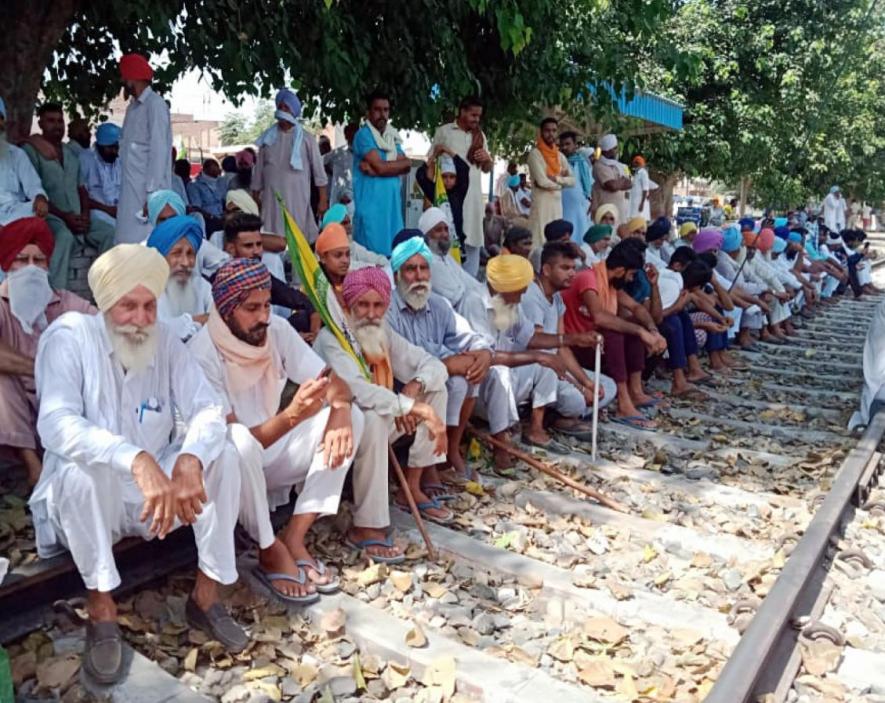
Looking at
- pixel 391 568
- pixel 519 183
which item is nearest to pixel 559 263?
pixel 391 568

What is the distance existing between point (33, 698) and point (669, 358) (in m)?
6.08

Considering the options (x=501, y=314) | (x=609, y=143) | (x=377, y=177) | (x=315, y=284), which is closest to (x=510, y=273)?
(x=501, y=314)

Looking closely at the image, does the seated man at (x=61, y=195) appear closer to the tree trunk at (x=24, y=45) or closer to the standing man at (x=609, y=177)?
the tree trunk at (x=24, y=45)

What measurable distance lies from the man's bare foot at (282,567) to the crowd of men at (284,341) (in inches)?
0.5

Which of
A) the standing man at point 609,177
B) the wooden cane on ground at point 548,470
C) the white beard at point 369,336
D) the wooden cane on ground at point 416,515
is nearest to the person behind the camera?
the wooden cane on ground at point 416,515

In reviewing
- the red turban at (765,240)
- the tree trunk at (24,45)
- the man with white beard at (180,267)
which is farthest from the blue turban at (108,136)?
the red turban at (765,240)

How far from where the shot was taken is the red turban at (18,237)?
4164 millimetres

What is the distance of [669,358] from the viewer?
7.85 m

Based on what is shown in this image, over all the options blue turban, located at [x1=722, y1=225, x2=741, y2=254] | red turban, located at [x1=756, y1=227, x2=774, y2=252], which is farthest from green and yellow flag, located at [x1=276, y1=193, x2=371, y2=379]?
red turban, located at [x1=756, y1=227, x2=774, y2=252]

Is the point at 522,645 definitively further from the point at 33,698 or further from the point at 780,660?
the point at 33,698

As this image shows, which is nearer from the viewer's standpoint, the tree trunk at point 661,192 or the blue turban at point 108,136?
the blue turban at point 108,136

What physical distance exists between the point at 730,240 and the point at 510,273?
563 centimetres

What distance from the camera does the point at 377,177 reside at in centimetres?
777

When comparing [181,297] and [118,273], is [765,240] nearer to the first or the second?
[181,297]
